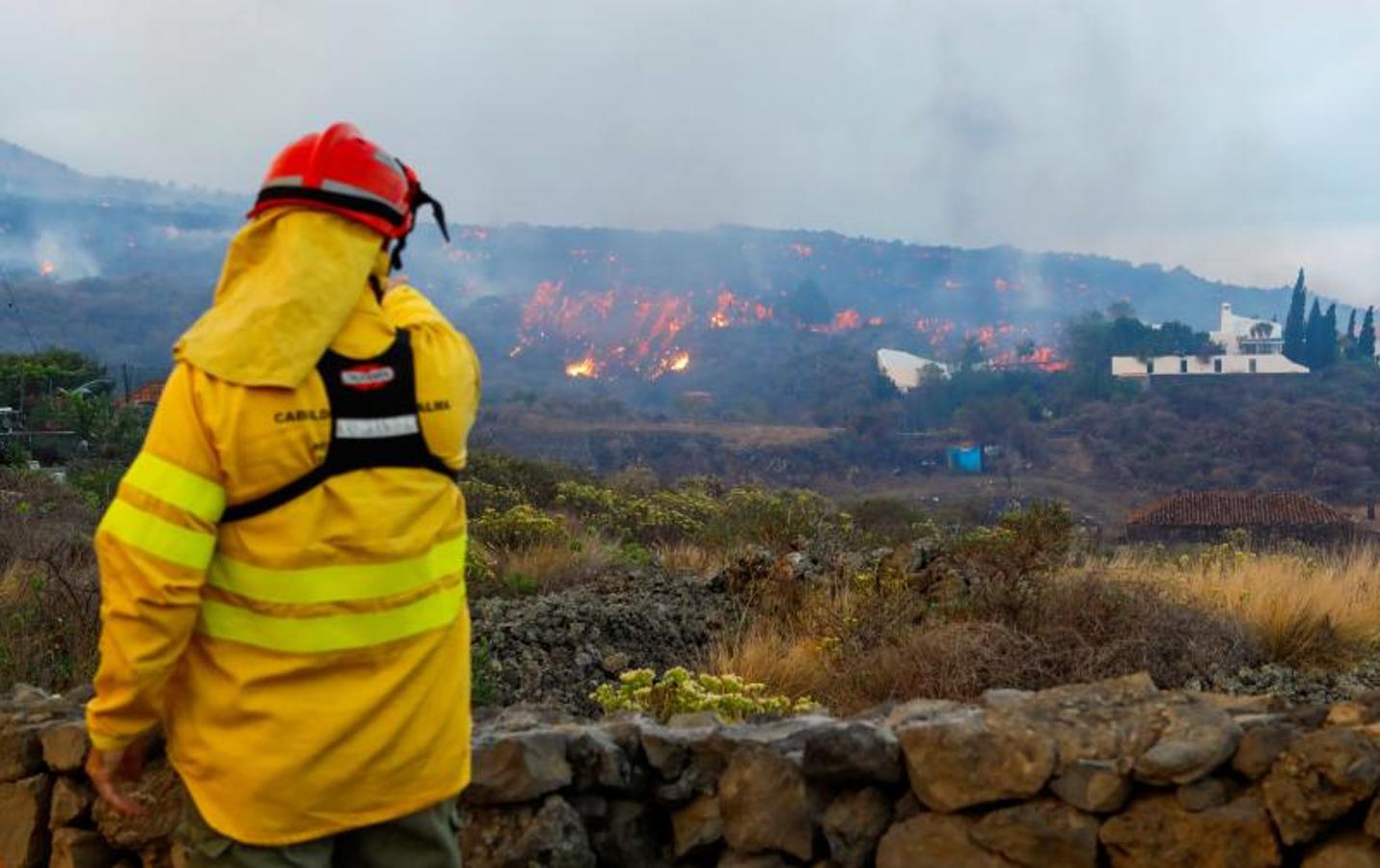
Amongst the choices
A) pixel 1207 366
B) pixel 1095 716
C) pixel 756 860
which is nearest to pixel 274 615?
pixel 756 860

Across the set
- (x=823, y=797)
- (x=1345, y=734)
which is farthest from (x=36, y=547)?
(x=1345, y=734)

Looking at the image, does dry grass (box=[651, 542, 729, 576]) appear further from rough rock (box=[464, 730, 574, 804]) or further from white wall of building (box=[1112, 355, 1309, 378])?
white wall of building (box=[1112, 355, 1309, 378])

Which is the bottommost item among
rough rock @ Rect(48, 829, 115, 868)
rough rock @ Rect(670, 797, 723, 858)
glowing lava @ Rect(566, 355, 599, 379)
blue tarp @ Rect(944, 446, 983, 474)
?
blue tarp @ Rect(944, 446, 983, 474)

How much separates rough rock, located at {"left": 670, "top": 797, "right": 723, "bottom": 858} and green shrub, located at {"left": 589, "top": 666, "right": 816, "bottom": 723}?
105 centimetres

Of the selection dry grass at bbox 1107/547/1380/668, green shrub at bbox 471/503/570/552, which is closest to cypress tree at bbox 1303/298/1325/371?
dry grass at bbox 1107/547/1380/668

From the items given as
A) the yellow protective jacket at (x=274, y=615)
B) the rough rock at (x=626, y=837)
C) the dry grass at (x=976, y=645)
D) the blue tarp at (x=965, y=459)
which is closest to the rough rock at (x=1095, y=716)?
the rough rock at (x=626, y=837)

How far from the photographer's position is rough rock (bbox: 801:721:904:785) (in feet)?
10.2

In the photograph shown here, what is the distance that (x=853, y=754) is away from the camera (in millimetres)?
3105

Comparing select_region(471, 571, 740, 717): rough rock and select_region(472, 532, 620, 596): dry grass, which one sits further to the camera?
select_region(472, 532, 620, 596): dry grass

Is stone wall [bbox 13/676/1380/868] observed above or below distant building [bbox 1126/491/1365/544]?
above

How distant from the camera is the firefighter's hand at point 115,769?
2268 mm

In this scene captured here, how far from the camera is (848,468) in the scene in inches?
2404

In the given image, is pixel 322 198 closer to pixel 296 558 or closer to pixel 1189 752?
pixel 296 558

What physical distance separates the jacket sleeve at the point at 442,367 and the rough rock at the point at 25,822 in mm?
2032
